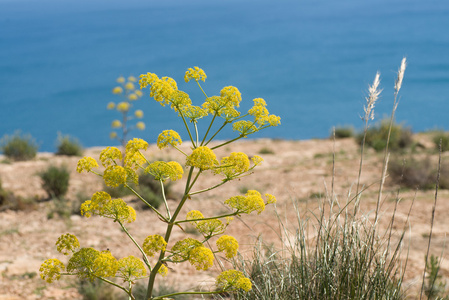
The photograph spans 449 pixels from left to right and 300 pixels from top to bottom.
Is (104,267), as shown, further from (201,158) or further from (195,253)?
(201,158)

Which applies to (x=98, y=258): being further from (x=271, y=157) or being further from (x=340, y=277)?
(x=271, y=157)

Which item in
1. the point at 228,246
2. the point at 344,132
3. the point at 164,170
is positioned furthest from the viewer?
the point at 344,132

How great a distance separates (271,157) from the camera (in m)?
14.0

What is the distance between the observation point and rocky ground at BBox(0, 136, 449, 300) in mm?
4824

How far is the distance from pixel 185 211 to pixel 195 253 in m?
5.39

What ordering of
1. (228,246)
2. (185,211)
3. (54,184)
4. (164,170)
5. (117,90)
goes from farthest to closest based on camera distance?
1. (117,90)
2. (54,184)
3. (185,211)
4. (228,246)
5. (164,170)

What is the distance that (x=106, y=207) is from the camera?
2314 mm

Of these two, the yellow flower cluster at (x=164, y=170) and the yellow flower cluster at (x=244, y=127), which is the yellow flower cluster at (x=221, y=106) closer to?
the yellow flower cluster at (x=244, y=127)

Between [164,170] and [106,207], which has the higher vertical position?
[164,170]

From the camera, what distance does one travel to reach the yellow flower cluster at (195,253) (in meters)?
2.23

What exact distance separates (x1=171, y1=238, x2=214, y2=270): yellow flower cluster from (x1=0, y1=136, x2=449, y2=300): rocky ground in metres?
0.75

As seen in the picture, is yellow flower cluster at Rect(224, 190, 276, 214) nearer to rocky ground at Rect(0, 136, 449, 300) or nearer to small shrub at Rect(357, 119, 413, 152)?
rocky ground at Rect(0, 136, 449, 300)

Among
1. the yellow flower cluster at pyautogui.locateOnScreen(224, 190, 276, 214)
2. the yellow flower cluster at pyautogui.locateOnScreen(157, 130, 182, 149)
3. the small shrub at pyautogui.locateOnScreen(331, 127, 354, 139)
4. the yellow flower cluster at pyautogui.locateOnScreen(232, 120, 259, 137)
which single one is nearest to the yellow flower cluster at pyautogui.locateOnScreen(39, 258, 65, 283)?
the yellow flower cluster at pyautogui.locateOnScreen(157, 130, 182, 149)

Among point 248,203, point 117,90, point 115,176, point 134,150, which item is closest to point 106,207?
point 115,176
